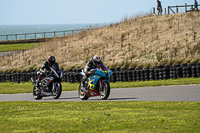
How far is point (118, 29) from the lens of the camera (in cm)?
4159

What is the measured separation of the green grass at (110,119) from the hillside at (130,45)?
1524 cm

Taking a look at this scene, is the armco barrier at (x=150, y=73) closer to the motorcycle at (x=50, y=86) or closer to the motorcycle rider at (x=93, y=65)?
the motorcycle at (x=50, y=86)

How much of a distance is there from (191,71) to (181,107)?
12.8 metres

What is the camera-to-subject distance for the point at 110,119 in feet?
31.3

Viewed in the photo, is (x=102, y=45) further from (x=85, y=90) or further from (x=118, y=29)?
(x=85, y=90)

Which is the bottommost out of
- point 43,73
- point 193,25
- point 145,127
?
point 145,127

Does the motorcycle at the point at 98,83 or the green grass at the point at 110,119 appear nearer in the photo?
the green grass at the point at 110,119

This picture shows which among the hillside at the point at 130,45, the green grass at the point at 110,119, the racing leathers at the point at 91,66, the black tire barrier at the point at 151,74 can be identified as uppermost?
the hillside at the point at 130,45

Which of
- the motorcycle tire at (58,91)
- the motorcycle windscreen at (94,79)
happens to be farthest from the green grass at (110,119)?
the motorcycle tire at (58,91)

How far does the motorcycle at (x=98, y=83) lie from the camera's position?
581 inches

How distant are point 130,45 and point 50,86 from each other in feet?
64.1

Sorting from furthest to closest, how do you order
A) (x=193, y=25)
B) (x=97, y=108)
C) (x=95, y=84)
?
(x=193, y=25) → (x=95, y=84) → (x=97, y=108)

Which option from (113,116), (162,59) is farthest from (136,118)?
(162,59)

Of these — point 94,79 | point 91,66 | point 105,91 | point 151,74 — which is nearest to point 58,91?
point 91,66
